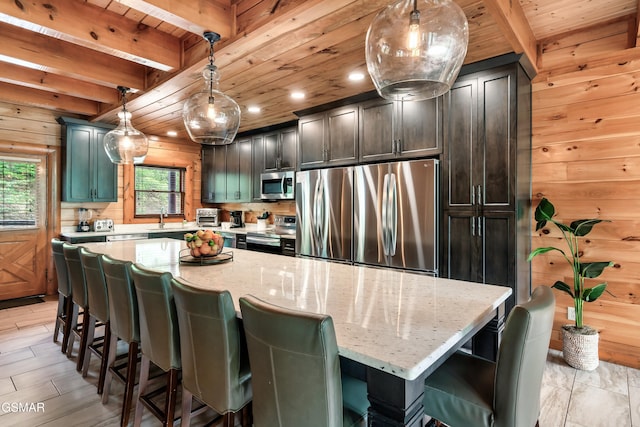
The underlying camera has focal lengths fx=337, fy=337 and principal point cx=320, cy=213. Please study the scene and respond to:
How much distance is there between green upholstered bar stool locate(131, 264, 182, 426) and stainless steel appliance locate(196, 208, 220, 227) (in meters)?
4.28

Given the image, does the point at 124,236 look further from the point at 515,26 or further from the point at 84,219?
the point at 515,26

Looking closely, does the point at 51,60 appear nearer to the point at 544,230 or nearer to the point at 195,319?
the point at 195,319

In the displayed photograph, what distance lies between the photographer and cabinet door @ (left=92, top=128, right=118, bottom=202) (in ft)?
16.0

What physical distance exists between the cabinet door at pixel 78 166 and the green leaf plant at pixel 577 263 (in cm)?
548

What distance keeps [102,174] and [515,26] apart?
526 centimetres

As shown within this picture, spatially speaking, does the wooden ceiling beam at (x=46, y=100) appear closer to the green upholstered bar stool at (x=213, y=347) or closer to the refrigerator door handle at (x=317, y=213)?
the refrigerator door handle at (x=317, y=213)

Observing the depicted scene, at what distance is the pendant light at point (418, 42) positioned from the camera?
127 cm

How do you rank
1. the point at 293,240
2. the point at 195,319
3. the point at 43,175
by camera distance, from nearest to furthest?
the point at 195,319, the point at 293,240, the point at 43,175

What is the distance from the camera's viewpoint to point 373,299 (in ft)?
5.06

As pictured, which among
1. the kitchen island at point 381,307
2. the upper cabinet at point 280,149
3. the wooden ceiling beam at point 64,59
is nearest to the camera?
the kitchen island at point 381,307

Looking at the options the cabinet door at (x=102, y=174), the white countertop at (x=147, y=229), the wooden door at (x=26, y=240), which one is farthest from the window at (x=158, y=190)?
the wooden door at (x=26, y=240)

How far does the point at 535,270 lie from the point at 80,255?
377 cm

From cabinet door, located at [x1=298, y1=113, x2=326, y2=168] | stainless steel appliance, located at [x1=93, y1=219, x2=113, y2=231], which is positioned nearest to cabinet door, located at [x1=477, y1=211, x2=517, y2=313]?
cabinet door, located at [x1=298, y1=113, x2=326, y2=168]

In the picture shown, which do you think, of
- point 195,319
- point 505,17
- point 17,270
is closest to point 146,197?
point 17,270
